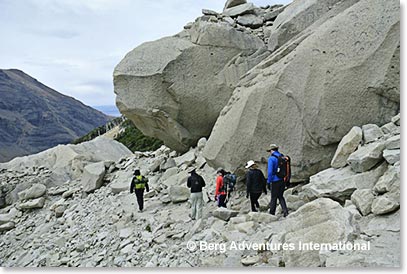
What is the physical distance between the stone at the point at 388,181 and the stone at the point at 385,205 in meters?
0.23

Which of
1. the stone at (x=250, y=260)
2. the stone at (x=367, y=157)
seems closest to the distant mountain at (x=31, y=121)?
the stone at (x=250, y=260)

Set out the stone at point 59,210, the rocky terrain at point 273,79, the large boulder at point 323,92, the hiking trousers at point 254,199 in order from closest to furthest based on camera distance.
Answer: the large boulder at point 323,92 < the rocky terrain at point 273,79 < the hiking trousers at point 254,199 < the stone at point 59,210

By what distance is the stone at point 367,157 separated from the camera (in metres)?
9.29

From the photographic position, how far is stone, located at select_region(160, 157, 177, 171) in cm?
1881

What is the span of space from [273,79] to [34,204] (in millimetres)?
14620

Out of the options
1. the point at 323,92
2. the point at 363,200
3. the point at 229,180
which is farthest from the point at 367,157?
the point at 229,180

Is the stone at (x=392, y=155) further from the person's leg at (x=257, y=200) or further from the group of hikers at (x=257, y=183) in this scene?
the person's leg at (x=257, y=200)

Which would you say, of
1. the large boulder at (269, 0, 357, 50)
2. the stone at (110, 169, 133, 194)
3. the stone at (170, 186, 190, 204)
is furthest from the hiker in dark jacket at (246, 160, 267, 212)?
the stone at (110, 169, 133, 194)

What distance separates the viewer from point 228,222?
11.0m

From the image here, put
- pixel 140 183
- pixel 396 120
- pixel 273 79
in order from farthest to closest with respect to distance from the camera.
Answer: pixel 140 183, pixel 273 79, pixel 396 120

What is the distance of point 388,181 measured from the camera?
833 cm

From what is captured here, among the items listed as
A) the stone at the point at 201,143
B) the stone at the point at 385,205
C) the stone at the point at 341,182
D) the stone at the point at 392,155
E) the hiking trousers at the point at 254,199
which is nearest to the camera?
the stone at the point at 385,205

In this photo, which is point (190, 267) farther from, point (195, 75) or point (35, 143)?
point (35, 143)

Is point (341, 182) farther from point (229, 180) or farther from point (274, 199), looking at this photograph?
point (229, 180)
